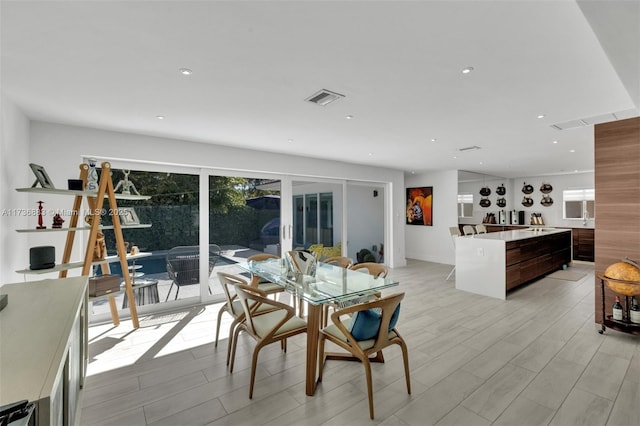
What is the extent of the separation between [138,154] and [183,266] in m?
1.69

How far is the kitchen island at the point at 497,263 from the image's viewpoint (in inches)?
183

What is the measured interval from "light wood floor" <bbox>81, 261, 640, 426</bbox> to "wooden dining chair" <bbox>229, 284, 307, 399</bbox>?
0.30 m

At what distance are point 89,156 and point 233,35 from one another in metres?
3.02

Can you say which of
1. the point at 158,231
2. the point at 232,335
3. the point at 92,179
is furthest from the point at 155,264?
the point at 232,335

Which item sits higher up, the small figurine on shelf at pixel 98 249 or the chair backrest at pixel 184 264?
the small figurine on shelf at pixel 98 249

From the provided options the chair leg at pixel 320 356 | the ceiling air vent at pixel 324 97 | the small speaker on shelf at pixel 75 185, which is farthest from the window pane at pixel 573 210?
the small speaker on shelf at pixel 75 185

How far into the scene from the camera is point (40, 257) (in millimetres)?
2779

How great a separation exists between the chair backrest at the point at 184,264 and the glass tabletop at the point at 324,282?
52.4 inches

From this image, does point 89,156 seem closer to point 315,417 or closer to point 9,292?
point 9,292

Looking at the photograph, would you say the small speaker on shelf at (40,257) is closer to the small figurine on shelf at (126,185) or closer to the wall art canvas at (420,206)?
the small figurine on shelf at (126,185)

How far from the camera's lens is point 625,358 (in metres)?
2.73

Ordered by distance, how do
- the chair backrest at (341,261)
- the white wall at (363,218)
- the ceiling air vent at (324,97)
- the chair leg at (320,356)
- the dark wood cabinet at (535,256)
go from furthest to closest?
the white wall at (363,218), the dark wood cabinet at (535,256), the chair backrest at (341,261), the ceiling air vent at (324,97), the chair leg at (320,356)

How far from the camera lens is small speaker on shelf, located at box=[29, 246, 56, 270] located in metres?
2.76

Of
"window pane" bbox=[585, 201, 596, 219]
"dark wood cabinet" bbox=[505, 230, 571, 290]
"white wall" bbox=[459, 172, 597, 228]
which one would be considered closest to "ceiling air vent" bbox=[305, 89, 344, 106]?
"dark wood cabinet" bbox=[505, 230, 571, 290]
